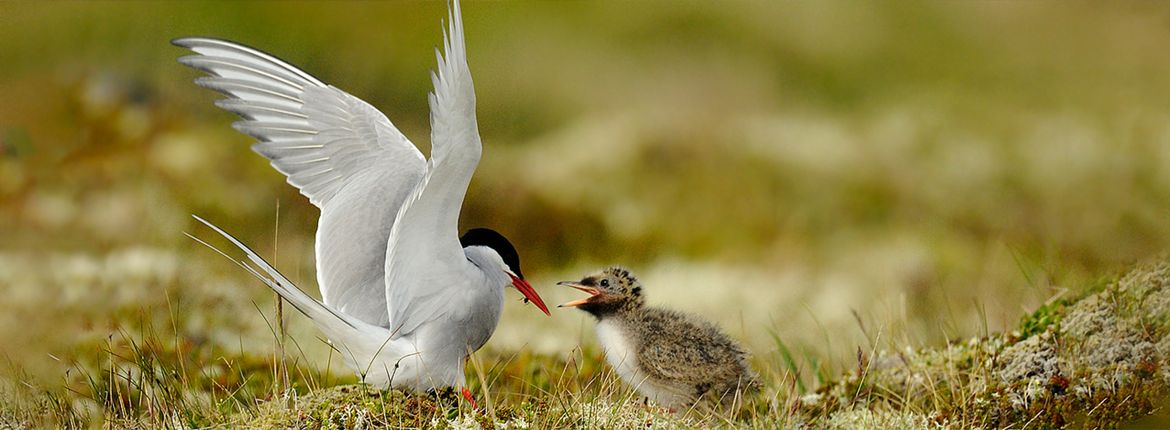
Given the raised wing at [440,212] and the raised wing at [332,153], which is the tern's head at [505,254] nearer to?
the raised wing at [440,212]

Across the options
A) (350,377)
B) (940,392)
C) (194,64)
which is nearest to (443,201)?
(194,64)

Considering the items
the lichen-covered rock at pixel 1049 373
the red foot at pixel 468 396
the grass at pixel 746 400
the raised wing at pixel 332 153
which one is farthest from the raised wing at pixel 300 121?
the lichen-covered rock at pixel 1049 373

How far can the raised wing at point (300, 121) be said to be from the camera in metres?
3.70

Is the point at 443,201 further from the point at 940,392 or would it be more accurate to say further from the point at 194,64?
the point at 940,392

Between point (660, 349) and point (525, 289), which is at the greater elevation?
point (525, 289)

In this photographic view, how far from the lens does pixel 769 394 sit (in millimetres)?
4004

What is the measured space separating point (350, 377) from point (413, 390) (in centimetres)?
89

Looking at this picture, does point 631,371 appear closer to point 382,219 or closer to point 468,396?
point 468,396

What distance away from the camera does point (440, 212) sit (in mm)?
3264

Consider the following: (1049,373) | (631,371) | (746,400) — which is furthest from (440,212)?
(1049,373)

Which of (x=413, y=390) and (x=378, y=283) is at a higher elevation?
(x=378, y=283)

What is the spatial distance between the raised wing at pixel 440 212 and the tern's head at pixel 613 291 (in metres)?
0.48

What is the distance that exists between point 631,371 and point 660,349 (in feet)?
0.36

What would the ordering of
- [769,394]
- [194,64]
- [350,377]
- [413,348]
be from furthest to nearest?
[350,377]
[769,394]
[194,64]
[413,348]
